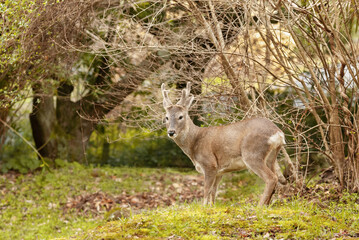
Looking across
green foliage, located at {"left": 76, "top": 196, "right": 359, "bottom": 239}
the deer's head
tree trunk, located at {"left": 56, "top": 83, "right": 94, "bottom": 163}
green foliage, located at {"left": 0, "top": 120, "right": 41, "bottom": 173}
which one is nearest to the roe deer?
the deer's head

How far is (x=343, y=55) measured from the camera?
7398mm

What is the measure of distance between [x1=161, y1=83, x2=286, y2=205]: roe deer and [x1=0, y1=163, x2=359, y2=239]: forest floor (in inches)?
17.3

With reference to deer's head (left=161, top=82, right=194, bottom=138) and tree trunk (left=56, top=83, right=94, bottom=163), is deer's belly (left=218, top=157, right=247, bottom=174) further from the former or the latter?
tree trunk (left=56, top=83, right=94, bottom=163)

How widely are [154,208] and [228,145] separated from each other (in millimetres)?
4736

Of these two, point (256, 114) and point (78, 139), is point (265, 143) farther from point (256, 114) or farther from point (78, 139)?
point (78, 139)

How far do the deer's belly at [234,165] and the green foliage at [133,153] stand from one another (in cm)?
796

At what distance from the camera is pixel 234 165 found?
732cm

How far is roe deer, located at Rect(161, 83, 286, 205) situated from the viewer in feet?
22.8

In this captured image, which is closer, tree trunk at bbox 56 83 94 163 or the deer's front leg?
the deer's front leg

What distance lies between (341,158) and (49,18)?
560cm

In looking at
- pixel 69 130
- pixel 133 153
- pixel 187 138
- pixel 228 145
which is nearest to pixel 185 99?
pixel 187 138

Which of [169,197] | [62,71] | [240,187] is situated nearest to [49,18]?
[62,71]

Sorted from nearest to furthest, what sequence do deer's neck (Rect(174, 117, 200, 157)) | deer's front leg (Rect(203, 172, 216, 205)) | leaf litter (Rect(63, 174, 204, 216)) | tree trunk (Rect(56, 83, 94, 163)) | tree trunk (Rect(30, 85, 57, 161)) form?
1. deer's front leg (Rect(203, 172, 216, 205))
2. deer's neck (Rect(174, 117, 200, 157))
3. leaf litter (Rect(63, 174, 204, 216))
4. tree trunk (Rect(30, 85, 57, 161))
5. tree trunk (Rect(56, 83, 94, 163))

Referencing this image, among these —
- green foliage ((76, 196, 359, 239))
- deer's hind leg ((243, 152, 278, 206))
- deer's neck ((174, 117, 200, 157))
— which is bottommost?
green foliage ((76, 196, 359, 239))
